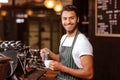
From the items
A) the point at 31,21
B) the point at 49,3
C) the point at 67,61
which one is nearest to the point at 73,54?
the point at 67,61

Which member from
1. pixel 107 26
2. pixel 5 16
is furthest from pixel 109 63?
pixel 5 16

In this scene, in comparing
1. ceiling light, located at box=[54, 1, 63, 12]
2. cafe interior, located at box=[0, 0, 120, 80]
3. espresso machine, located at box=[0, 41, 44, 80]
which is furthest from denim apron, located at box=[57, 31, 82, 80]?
ceiling light, located at box=[54, 1, 63, 12]

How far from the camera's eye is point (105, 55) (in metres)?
4.65

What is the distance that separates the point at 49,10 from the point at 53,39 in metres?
0.98

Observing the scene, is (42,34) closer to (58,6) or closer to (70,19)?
(58,6)

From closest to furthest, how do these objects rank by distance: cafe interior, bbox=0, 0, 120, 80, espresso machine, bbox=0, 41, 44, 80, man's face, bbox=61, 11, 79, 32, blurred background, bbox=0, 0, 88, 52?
man's face, bbox=61, 11, 79, 32 → espresso machine, bbox=0, 41, 44, 80 → cafe interior, bbox=0, 0, 120, 80 → blurred background, bbox=0, 0, 88, 52

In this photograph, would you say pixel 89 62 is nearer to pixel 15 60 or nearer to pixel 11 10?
pixel 15 60

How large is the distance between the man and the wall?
1845 mm

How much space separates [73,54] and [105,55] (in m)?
2.19

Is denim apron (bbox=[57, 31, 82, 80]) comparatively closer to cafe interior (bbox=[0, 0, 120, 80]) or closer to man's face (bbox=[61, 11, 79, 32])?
man's face (bbox=[61, 11, 79, 32])

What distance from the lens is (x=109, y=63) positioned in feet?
14.8

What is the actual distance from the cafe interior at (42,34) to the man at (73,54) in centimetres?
29

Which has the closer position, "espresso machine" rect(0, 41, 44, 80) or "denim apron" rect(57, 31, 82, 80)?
"denim apron" rect(57, 31, 82, 80)

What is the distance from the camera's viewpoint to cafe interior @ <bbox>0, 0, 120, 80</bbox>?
10.3ft
